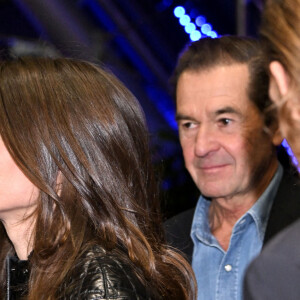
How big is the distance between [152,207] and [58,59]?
551 millimetres

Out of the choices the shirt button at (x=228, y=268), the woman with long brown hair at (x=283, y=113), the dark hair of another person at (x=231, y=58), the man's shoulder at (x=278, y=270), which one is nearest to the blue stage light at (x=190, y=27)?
the dark hair of another person at (x=231, y=58)

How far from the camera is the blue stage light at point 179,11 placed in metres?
5.53

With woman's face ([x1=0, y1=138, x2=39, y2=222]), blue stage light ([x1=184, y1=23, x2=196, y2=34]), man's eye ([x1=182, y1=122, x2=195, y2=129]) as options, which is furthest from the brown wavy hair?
blue stage light ([x1=184, y1=23, x2=196, y2=34])

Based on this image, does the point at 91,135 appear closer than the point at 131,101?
Yes

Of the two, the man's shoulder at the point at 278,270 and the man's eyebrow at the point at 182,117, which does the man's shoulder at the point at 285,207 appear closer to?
the man's eyebrow at the point at 182,117

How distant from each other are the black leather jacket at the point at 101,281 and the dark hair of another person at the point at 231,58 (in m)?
1.14

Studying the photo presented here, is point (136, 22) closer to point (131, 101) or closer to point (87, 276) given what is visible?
point (131, 101)

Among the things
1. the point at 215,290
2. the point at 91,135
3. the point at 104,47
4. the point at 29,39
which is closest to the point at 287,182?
the point at 215,290

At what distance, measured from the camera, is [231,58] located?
278 cm

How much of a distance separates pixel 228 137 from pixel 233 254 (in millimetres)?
489

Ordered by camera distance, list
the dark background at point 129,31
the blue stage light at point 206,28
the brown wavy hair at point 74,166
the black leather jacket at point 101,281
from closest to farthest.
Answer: the black leather jacket at point 101,281 < the brown wavy hair at point 74,166 < the blue stage light at point 206,28 < the dark background at point 129,31

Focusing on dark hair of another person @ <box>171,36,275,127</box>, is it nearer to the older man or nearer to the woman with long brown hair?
the older man

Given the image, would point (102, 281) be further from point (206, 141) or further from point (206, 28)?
point (206, 28)

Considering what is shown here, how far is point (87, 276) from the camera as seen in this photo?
1.70 m
